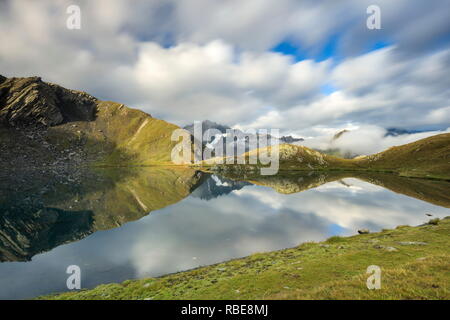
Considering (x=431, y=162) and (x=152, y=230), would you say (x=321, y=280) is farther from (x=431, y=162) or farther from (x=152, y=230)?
(x=431, y=162)

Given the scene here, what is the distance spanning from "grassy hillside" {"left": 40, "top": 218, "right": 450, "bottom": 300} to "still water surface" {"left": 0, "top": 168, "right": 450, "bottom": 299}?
6.92 m

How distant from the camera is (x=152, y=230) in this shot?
4488cm

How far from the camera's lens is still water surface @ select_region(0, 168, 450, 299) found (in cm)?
2806

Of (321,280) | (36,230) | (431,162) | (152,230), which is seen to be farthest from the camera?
(431,162)

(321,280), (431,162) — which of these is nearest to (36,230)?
(321,280)

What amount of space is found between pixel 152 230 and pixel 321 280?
3739 centimetres

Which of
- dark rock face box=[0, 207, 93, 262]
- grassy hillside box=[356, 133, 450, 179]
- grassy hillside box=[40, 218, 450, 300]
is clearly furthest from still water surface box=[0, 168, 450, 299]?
grassy hillside box=[356, 133, 450, 179]

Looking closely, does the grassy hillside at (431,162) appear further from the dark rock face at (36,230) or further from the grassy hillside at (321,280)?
the dark rock face at (36,230)

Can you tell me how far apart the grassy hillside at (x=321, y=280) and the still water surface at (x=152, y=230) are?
6.92 metres

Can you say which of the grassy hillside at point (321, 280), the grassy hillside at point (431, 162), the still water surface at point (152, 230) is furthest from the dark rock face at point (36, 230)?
the grassy hillside at point (431, 162)
